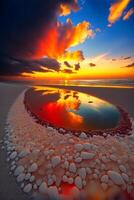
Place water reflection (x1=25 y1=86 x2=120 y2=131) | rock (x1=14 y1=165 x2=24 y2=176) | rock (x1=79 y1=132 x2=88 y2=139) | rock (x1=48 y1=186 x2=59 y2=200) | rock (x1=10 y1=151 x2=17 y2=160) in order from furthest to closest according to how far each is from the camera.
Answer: water reflection (x1=25 y1=86 x2=120 y2=131)
rock (x1=79 y1=132 x2=88 y2=139)
rock (x1=10 y1=151 x2=17 y2=160)
rock (x1=14 y1=165 x2=24 y2=176)
rock (x1=48 y1=186 x2=59 y2=200)

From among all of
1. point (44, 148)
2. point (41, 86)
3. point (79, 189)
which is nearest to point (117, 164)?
point (79, 189)

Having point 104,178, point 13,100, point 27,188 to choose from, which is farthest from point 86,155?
point 13,100

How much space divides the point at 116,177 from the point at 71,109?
0.80 meters

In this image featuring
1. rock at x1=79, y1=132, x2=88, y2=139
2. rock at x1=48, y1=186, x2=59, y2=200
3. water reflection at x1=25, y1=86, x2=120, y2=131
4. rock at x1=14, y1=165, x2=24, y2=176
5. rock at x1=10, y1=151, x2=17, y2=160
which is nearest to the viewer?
rock at x1=48, y1=186, x2=59, y2=200

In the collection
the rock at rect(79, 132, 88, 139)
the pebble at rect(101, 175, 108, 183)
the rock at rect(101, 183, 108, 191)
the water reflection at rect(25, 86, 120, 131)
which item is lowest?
the rock at rect(101, 183, 108, 191)

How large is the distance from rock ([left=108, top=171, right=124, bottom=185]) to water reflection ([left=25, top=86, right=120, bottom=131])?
1.43 feet

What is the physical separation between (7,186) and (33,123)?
0.61 meters

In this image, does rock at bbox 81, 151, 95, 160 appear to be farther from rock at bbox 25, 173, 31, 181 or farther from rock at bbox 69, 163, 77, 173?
rock at bbox 25, 173, 31, 181

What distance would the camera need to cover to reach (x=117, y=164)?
3.42 feet

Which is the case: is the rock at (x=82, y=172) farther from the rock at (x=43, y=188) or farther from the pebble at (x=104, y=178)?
the rock at (x=43, y=188)

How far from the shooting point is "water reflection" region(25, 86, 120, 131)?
1408mm

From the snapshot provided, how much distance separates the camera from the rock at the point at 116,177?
94 cm

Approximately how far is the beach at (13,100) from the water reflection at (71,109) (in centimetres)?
9

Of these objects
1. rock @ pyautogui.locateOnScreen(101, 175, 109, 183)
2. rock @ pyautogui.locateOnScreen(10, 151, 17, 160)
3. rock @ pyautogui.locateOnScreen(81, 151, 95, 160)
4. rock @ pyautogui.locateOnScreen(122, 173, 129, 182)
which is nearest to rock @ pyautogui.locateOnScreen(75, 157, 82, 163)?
rock @ pyautogui.locateOnScreen(81, 151, 95, 160)
